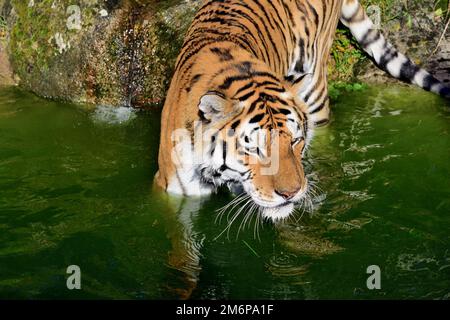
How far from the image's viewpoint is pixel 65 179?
5.82m

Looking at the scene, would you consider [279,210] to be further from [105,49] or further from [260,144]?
[105,49]

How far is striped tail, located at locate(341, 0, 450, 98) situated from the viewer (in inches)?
274

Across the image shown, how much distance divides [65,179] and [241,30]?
1726 mm

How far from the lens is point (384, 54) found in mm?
7223

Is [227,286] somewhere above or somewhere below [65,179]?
below

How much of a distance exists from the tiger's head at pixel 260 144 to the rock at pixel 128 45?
273 centimetres

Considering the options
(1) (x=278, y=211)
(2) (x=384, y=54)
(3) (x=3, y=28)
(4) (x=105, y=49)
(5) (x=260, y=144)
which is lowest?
(1) (x=278, y=211)

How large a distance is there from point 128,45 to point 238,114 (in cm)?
313

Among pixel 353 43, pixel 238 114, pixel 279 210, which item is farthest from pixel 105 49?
pixel 279 210

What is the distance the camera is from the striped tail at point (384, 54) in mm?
6953

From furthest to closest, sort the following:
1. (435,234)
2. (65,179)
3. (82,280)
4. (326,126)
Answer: (326,126) < (65,179) < (435,234) < (82,280)
